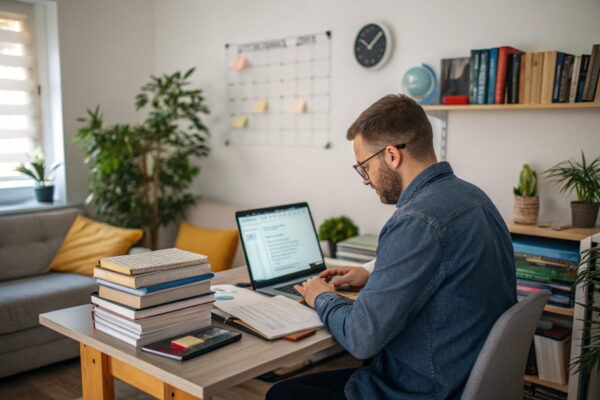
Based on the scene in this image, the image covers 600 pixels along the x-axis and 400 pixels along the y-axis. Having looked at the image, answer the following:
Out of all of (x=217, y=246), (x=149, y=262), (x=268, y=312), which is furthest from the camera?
(x=217, y=246)

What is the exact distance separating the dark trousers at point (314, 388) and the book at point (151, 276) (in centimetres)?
44

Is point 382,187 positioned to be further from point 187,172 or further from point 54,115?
point 54,115

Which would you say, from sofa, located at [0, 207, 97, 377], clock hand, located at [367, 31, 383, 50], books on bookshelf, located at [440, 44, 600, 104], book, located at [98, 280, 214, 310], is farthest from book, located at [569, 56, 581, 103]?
sofa, located at [0, 207, 97, 377]

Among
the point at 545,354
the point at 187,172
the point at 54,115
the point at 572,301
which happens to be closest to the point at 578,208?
the point at 572,301

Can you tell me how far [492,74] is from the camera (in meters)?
2.55

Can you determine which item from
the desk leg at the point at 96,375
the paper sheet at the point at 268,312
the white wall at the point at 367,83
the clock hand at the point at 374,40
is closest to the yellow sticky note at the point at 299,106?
the white wall at the point at 367,83

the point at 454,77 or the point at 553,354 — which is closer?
the point at 553,354

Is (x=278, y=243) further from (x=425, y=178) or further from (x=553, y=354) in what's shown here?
(x=553, y=354)

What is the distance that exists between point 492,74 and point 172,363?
1.91 metres

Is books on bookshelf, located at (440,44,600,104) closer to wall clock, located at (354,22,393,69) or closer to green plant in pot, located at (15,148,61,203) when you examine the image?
wall clock, located at (354,22,393,69)

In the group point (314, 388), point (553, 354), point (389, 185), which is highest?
point (389, 185)

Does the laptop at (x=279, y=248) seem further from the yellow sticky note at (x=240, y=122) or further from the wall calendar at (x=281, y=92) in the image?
the yellow sticky note at (x=240, y=122)

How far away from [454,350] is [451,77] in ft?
5.75

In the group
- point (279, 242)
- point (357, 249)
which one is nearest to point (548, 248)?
point (357, 249)
